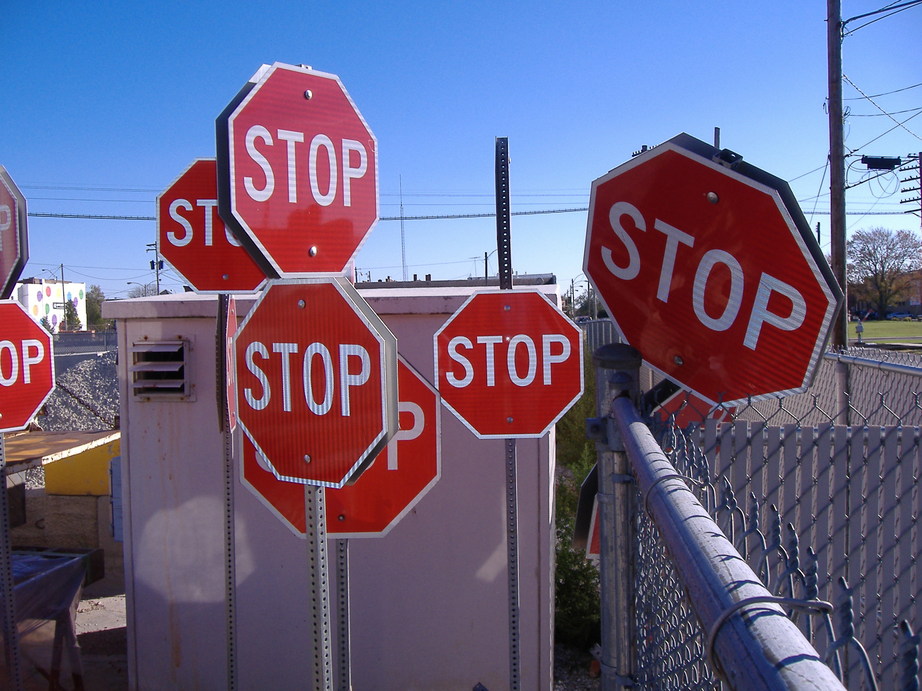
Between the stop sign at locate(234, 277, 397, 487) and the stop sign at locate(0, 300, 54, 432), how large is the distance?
2503 millimetres

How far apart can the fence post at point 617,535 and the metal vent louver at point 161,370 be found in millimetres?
3000

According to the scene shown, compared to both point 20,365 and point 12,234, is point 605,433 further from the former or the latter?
point 12,234

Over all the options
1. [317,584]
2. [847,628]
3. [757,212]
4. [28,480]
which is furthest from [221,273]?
[28,480]

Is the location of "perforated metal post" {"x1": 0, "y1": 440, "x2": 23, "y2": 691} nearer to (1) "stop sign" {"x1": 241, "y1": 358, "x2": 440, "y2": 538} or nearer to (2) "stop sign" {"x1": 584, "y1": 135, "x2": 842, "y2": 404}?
(1) "stop sign" {"x1": 241, "y1": 358, "x2": 440, "y2": 538}

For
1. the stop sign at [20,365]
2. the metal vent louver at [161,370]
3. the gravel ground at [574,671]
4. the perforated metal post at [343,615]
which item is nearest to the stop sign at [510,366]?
the perforated metal post at [343,615]

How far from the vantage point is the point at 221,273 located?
3.41m

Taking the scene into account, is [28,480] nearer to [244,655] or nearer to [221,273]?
[244,655]

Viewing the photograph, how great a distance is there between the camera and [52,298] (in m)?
70.7

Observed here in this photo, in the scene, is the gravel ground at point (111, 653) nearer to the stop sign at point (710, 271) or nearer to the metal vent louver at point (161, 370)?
the metal vent louver at point (161, 370)

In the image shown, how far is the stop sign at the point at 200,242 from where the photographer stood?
3412 millimetres

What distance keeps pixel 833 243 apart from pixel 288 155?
13.6 metres

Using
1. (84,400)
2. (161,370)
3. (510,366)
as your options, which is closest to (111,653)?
(161,370)

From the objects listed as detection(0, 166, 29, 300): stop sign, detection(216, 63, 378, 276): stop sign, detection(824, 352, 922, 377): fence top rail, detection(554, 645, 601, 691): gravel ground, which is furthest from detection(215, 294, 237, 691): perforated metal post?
detection(824, 352, 922, 377): fence top rail

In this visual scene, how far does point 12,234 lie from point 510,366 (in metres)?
3.02
